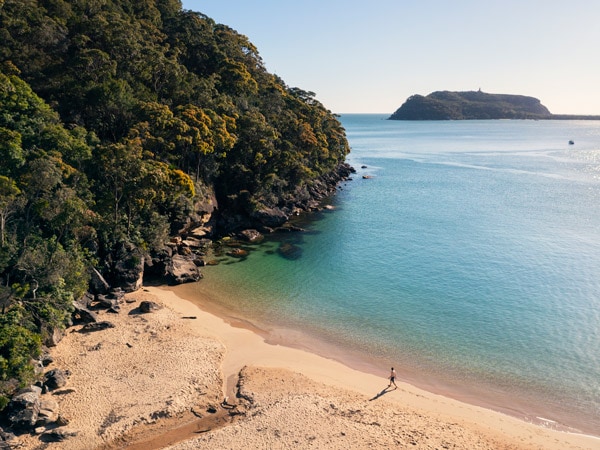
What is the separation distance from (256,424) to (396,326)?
16.2m

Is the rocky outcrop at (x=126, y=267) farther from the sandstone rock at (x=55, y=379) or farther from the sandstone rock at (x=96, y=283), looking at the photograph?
the sandstone rock at (x=55, y=379)

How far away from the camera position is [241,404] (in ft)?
83.4

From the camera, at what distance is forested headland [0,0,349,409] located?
30828 millimetres

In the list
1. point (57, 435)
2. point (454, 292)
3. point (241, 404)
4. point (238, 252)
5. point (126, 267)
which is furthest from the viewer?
point (238, 252)

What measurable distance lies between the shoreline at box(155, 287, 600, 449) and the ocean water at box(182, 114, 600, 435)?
2.68ft

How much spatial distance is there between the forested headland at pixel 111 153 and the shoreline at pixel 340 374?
35.0 ft

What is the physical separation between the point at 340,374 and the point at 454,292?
59.7 ft

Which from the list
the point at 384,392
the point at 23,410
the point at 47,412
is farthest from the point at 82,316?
the point at 384,392

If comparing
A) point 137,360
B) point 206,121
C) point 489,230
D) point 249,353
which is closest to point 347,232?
point 489,230

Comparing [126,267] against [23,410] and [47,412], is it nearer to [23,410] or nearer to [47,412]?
[47,412]

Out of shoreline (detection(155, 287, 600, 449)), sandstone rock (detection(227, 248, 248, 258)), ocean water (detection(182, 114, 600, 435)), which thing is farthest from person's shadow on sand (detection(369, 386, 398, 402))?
sandstone rock (detection(227, 248, 248, 258))

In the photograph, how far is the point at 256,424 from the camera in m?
23.4

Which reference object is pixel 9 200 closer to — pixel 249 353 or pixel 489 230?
pixel 249 353

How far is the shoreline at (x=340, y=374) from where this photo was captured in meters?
24.4
